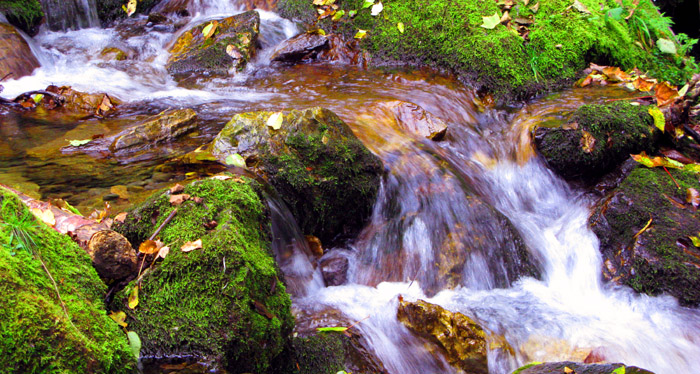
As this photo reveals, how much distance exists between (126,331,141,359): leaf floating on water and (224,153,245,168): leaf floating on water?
6.03 feet

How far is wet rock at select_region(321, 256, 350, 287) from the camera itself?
3.88 metres

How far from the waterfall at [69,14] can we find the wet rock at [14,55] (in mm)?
1257

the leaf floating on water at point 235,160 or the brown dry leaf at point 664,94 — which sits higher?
the leaf floating on water at point 235,160

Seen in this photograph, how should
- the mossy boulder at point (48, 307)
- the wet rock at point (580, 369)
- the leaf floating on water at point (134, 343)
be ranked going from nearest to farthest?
the mossy boulder at point (48, 307) < the leaf floating on water at point (134, 343) < the wet rock at point (580, 369)

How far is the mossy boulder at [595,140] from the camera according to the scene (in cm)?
500

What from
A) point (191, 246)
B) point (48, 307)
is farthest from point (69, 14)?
point (48, 307)

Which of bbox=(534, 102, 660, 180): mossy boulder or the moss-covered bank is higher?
the moss-covered bank

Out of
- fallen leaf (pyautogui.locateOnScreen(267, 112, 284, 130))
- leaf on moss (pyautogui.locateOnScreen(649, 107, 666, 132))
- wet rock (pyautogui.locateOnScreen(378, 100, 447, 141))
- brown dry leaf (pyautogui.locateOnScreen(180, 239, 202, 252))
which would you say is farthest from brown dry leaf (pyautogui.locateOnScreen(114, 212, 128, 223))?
leaf on moss (pyautogui.locateOnScreen(649, 107, 666, 132))

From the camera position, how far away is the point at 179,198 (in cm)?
262

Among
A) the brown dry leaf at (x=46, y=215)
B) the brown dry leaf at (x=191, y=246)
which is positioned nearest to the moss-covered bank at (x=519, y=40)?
the brown dry leaf at (x=191, y=246)

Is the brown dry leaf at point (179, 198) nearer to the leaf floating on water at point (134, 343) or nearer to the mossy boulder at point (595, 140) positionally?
the leaf floating on water at point (134, 343)

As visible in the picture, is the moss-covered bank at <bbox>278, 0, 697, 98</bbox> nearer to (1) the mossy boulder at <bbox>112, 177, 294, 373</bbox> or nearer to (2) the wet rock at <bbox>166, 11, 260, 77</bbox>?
(2) the wet rock at <bbox>166, 11, 260, 77</bbox>

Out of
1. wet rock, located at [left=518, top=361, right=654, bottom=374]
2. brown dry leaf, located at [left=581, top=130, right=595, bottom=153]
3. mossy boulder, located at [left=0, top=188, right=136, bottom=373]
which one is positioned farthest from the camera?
brown dry leaf, located at [left=581, top=130, right=595, bottom=153]

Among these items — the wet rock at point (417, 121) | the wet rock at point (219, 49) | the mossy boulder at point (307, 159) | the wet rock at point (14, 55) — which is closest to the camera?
the mossy boulder at point (307, 159)
